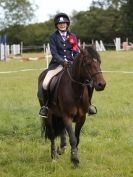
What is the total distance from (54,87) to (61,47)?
69 centimetres

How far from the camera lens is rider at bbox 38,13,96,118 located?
307 inches

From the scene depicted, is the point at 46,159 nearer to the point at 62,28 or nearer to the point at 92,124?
the point at 62,28

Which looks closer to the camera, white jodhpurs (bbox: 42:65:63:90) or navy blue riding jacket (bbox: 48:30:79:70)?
navy blue riding jacket (bbox: 48:30:79:70)

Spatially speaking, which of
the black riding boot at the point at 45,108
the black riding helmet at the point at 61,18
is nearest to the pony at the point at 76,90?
the black riding boot at the point at 45,108

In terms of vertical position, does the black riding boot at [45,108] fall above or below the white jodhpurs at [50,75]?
below

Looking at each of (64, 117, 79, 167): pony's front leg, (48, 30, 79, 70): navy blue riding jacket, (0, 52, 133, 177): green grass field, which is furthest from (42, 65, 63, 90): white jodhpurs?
(0, 52, 133, 177): green grass field

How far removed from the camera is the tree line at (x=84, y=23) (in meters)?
76.8

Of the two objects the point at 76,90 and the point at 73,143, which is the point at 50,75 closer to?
the point at 76,90

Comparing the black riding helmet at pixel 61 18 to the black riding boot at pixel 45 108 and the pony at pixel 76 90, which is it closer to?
the pony at pixel 76 90

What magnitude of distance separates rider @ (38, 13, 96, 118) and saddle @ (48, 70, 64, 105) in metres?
0.08

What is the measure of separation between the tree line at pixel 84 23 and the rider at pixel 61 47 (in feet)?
218

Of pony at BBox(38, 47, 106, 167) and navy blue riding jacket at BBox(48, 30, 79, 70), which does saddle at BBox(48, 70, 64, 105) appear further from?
navy blue riding jacket at BBox(48, 30, 79, 70)

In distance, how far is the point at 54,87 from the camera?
7.87m

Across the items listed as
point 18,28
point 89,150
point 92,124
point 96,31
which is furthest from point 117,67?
point 18,28
